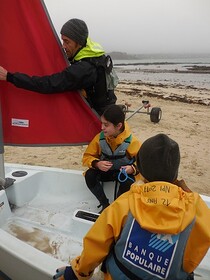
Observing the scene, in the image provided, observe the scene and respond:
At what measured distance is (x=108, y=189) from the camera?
3.05 m

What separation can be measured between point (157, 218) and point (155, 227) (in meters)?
0.04

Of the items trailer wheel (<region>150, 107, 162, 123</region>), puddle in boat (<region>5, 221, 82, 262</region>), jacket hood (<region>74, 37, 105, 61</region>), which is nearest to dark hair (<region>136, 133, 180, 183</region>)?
puddle in boat (<region>5, 221, 82, 262</region>)

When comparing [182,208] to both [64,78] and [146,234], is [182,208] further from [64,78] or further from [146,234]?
[64,78]

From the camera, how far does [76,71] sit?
8.29 feet

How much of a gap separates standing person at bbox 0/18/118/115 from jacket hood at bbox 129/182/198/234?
144 centimetres

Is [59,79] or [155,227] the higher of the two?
[59,79]

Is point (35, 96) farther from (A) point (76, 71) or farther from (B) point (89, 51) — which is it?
(B) point (89, 51)

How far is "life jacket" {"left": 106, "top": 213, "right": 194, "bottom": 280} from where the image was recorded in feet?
4.32

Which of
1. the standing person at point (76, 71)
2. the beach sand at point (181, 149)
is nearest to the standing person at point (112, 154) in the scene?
the standing person at point (76, 71)

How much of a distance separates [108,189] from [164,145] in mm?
1763

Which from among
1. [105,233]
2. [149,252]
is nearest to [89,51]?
[105,233]

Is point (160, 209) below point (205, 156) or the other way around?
the other way around

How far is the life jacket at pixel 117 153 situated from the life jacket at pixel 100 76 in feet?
0.97

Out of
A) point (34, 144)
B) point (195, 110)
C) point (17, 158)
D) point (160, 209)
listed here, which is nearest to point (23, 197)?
point (34, 144)
